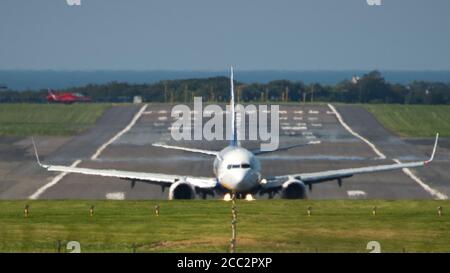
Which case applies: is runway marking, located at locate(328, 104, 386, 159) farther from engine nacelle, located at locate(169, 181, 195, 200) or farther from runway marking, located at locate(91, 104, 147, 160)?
engine nacelle, located at locate(169, 181, 195, 200)

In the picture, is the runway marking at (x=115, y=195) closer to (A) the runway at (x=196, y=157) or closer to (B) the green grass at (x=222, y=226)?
(A) the runway at (x=196, y=157)

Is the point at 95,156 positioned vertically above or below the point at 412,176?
below

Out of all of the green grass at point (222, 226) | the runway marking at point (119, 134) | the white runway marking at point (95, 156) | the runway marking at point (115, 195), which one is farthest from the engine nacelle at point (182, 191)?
the runway marking at point (119, 134)

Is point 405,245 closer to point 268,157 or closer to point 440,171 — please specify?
point 440,171

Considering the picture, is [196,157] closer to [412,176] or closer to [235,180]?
[412,176]

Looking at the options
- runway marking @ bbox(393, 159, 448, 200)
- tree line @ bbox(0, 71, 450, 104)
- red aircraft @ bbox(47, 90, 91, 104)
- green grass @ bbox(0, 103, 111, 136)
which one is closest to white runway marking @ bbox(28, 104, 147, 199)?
green grass @ bbox(0, 103, 111, 136)

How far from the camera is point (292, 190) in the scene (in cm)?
6794

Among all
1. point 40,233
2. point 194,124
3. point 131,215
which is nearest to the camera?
point 40,233

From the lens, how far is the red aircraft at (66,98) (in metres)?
171

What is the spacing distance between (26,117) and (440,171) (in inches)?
2660

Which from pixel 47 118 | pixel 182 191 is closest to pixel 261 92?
pixel 47 118

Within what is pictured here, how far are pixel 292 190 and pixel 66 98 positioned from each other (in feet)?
355

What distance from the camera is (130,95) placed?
18912 cm
